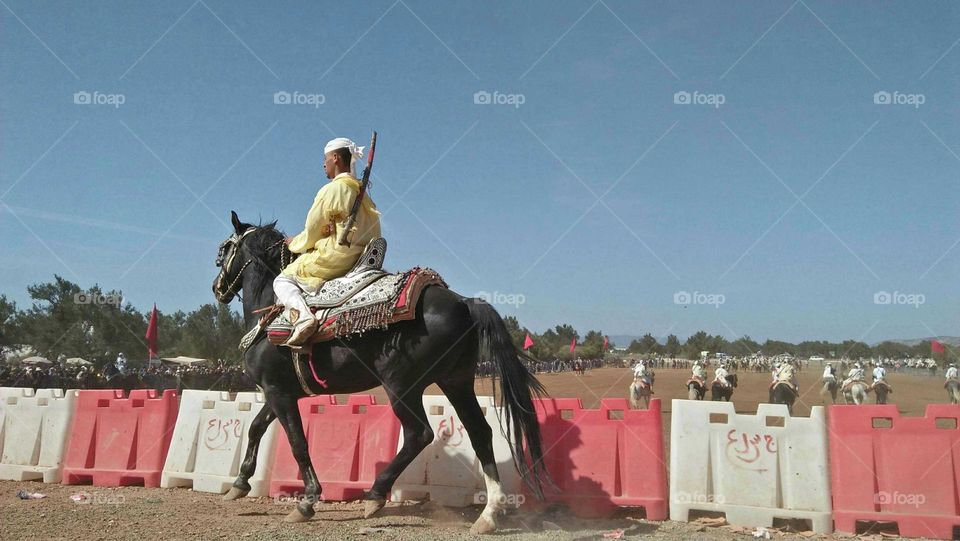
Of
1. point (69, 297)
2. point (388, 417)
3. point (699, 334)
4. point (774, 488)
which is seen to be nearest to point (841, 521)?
point (774, 488)

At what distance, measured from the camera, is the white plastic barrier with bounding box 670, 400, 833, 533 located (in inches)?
248

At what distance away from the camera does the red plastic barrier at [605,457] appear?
6.75 metres

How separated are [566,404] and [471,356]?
4.82ft

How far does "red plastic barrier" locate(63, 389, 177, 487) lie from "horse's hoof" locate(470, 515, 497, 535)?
4.65 metres

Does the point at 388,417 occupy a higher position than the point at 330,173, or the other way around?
the point at 330,173

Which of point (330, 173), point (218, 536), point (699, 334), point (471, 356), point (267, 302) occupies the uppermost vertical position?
point (699, 334)

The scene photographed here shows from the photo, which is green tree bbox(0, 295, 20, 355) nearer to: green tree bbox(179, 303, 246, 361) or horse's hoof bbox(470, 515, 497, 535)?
green tree bbox(179, 303, 246, 361)

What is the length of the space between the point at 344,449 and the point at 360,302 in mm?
→ 2317

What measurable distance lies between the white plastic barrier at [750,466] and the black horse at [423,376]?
1346mm

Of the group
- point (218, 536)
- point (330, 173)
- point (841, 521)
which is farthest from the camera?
point (330, 173)

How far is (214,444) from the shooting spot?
27.5 feet

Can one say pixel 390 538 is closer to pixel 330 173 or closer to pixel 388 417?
pixel 388 417

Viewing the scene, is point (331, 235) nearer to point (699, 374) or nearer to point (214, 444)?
point (214, 444)

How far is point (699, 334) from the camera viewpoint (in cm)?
10000
